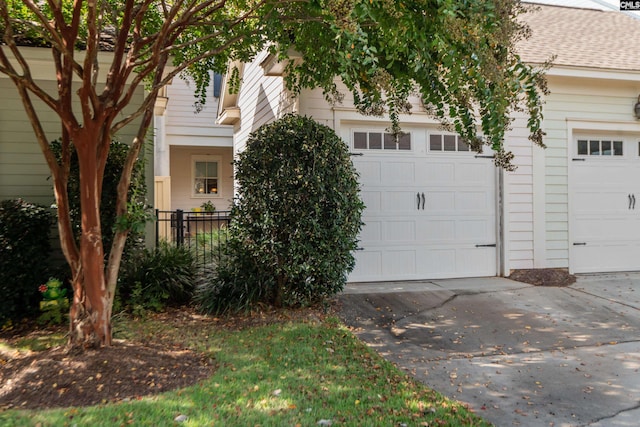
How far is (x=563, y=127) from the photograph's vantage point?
25.9ft

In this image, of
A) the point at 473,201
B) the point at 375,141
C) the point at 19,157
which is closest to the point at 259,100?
the point at 375,141

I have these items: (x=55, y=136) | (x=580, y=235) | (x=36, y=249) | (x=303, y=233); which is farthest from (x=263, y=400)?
(x=580, y=235)

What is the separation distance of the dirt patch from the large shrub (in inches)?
131

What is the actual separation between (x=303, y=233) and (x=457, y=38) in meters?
2.77

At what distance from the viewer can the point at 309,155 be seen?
561 centimetres

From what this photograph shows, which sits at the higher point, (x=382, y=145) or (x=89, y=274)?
(x=382, y=145)

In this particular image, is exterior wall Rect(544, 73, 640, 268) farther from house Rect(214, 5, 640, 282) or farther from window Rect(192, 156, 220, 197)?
window Rect(192, 156, 220, 197)

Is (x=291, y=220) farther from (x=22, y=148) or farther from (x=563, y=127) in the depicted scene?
(x=563, y=127)

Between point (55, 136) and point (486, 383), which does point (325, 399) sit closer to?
point (486, 383)

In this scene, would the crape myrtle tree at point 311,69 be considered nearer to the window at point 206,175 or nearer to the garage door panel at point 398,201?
the garage door panel at point 398,201

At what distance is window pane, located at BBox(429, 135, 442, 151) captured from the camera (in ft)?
24.5

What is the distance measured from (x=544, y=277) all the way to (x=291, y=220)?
4417mm

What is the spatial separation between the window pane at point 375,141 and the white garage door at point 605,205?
335 centimetres

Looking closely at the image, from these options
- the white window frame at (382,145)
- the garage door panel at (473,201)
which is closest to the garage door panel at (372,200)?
the white window frame at (382,145)
